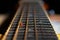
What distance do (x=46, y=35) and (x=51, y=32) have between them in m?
0.11

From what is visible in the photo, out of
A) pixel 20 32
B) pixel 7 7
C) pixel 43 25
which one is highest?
pixel 7 7

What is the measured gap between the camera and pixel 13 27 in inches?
86.6

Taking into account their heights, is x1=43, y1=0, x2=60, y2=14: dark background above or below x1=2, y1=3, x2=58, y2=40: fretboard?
above

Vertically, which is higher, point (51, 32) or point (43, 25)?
point (43, 25)

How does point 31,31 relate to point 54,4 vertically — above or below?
below

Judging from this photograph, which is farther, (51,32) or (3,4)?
(3,4)

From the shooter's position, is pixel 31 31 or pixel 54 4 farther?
pixel 54 4

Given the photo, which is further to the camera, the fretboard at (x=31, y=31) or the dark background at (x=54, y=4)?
the dark background at (x=54, y=4)

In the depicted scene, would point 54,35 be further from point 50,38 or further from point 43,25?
point 43,25

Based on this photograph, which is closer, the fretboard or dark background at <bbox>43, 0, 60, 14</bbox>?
the fretboard

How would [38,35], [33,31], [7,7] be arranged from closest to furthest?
[38,35] → [33,31] → [7,7]

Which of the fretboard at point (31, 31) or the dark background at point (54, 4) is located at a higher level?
the dark background at point (54, 4)

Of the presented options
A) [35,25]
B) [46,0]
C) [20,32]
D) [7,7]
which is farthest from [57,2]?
[20,32]

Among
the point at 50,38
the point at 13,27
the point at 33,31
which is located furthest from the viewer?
the point at 13,27
